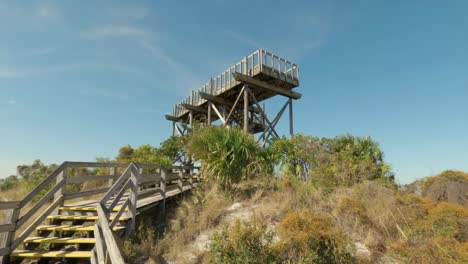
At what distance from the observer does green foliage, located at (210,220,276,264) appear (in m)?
3.99

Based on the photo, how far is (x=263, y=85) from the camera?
45.6ft

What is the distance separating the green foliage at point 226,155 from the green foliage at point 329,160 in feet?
4.19

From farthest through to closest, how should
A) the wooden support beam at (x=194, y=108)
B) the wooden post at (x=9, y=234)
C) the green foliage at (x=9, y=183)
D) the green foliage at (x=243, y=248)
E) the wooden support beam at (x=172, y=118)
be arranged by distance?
the wooden support beam at (x=172, y=118), the wooden support beam at (x=194, y=108), the green foliage at (x=9, y=183), the wooden post at (x=9, y=234), the green foliage at (x=243, y=248)

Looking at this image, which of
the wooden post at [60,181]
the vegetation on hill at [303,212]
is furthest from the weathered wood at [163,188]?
the wooden post at [60,181]

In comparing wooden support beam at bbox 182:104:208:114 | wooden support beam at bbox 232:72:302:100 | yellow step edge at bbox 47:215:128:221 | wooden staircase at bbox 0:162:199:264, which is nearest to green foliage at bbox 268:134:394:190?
wooden support beam at bbox 232:72:302:100

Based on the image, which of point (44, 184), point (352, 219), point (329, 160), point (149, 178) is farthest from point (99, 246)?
point (329, 160)

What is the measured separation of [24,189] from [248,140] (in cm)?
1096

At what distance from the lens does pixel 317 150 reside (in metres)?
9.51

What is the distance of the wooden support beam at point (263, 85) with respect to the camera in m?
12.8

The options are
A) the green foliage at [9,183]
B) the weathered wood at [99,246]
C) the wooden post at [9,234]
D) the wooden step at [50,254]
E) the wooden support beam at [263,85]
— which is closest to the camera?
the weathered wood at [99,246]

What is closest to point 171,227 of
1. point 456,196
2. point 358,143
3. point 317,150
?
point 317,150

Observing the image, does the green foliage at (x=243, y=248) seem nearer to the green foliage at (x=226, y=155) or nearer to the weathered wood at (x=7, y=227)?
the green foliage at (x=226, y=155)

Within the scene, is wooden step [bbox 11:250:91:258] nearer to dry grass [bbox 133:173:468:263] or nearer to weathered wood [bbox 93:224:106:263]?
weathered wood [bbox 93:224:106:263]

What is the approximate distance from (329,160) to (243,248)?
6.04m
